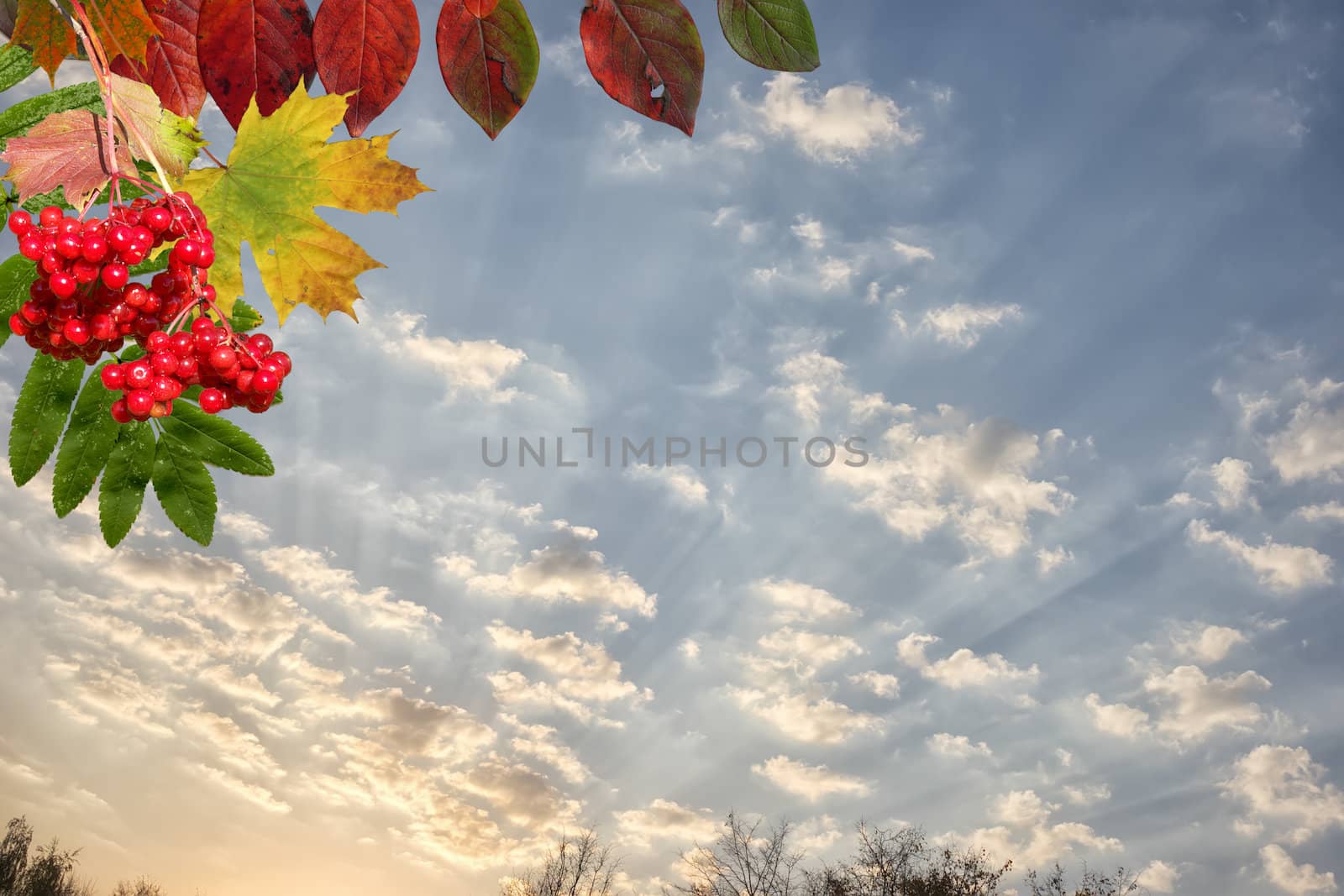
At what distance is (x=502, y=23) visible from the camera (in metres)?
1.39

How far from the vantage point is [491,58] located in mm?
1396

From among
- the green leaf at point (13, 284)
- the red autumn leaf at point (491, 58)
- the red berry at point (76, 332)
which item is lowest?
the red berry at point (76, 332)

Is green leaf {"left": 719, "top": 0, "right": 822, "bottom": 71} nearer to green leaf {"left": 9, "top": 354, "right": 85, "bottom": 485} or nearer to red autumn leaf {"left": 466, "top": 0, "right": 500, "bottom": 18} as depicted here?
red autumn leaf {"left": 466, "top": 0, "right": 500, "bottom": 18}

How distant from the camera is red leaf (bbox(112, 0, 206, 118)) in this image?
1394mm

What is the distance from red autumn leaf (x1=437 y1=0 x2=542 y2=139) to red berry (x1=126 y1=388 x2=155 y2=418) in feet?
2.10

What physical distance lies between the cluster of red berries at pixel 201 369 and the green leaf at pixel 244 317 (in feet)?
0.82

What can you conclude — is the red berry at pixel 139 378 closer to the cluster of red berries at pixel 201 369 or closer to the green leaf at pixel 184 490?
the cluster of red berries at pixel 201 369

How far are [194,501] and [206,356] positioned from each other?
46cm

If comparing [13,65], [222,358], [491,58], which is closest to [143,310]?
[222,358]

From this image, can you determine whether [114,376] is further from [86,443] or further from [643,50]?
[643,50]

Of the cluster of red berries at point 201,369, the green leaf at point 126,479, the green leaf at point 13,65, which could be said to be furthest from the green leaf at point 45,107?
the green leaf at point 126,479

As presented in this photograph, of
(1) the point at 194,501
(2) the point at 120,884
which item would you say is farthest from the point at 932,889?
(2) the point at 120,884

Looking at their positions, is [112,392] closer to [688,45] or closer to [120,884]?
[688,45]

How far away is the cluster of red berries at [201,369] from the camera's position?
1284 millimetres
